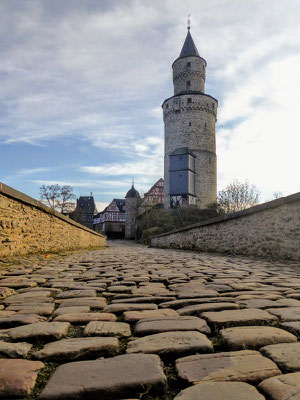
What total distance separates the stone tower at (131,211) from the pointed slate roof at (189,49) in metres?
21.2

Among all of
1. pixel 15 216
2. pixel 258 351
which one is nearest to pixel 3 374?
pixel 258 351

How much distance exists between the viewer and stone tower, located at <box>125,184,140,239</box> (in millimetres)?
51094

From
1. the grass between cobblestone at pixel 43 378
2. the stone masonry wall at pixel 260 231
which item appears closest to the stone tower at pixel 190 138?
the stone masonry wall at pixel 260 231

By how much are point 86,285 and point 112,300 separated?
86 cm

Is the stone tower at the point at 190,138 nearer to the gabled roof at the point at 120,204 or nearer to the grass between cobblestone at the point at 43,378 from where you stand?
the gabled roof at the point at 120,204

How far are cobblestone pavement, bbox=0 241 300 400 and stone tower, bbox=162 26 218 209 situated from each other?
39.6 metres

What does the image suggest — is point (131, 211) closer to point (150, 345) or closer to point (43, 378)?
point (150, 345)

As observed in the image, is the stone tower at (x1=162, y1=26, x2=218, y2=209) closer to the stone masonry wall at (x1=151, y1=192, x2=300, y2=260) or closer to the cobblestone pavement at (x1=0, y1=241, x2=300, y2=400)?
the stone masonry wall at (x1=151, y1=192, x2=300, y2=260)

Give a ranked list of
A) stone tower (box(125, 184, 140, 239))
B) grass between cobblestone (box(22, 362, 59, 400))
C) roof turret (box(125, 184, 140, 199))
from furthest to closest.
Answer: roof turret (box(125, 184, 140, 199))
stone tower (box(125, 184, 140, 239))
grass between cobblestone (box(22, 362, 59, 400))

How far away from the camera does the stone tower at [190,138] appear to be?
140 ft

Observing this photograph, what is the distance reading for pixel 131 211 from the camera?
51469mm

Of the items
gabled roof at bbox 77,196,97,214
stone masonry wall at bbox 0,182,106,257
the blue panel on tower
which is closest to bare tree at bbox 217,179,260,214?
the blue panel on tower

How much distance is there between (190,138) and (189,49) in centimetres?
1318

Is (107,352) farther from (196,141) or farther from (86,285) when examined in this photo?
Answer: (196,141)
